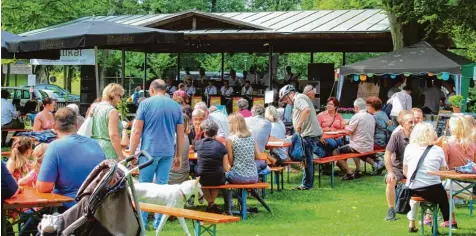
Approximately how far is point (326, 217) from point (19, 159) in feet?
14.4

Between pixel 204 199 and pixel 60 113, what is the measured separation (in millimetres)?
5403

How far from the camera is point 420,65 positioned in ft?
69.5

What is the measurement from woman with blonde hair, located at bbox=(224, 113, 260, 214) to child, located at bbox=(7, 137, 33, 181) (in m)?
3.02

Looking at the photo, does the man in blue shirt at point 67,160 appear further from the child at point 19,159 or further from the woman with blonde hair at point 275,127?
the woman with blonde hair at point 275,127

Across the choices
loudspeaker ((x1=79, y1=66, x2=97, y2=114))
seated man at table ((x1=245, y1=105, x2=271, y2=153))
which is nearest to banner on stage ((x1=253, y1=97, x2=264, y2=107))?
loudspeaker ((x1=79, y1=66, x2=97, y2=114))

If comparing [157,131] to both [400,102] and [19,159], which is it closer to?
[19,159]

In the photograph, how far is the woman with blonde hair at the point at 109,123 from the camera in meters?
9.45

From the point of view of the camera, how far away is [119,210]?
5.99 m

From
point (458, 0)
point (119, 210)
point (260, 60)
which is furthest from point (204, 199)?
point (260, 60)

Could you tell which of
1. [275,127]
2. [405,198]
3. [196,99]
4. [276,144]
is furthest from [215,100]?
[405,198]

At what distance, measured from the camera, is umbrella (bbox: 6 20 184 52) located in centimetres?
1479

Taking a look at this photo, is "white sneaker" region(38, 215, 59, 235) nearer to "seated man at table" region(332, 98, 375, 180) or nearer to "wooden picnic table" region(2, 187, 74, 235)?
"wooden picnic table" region(2, 187, 74, 235)

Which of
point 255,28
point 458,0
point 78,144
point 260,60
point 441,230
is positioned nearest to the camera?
point 78,144

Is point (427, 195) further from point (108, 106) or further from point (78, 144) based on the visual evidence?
point (78, 144)
